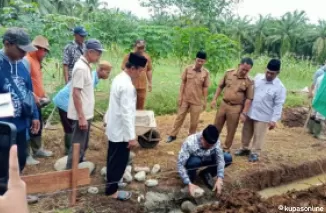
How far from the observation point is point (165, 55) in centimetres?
1022

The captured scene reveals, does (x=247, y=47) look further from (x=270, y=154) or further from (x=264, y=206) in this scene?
(x=264, y=206)

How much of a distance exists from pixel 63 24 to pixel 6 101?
16.4 feet

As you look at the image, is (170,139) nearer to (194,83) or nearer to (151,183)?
(194,83)

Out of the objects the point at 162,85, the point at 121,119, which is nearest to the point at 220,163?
the point at 121,119

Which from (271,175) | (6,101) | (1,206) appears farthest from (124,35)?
(1,206)

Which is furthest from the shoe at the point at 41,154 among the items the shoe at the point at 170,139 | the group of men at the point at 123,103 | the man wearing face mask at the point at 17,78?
the shoe at the point at 170,139

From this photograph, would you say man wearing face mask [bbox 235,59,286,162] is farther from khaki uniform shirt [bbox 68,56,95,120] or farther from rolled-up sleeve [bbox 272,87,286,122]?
khaki uniform shirt [bbox 68,56,95,120]

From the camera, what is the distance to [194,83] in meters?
6.91

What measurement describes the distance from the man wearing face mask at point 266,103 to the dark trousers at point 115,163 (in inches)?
104

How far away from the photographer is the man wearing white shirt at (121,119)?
457cm

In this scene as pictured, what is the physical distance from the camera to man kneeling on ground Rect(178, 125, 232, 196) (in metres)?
5.18

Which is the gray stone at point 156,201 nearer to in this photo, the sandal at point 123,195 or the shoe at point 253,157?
the sandal at point 123,195

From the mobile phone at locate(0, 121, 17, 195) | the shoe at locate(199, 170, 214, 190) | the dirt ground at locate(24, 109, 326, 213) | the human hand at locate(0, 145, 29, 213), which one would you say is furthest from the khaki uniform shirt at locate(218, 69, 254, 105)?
the human hand at locate(0, 145, 29, 213)

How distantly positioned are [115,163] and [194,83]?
8.56ft
